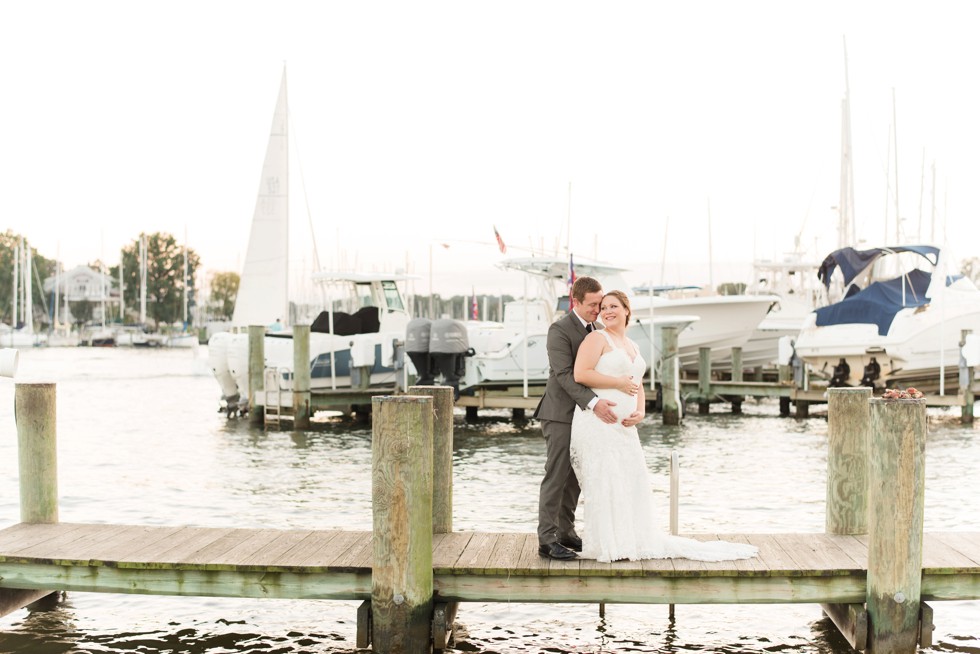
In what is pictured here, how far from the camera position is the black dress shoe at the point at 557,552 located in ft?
24.2

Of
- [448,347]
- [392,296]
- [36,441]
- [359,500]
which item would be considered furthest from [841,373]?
[36,441]

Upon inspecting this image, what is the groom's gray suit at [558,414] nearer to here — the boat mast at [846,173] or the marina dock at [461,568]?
the marina dock at [461,568]

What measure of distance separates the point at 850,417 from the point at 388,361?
18.7 meters

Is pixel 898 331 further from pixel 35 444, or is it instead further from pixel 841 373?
pixel 35 444

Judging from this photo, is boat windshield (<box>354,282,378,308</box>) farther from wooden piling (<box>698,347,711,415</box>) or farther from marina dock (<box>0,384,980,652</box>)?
marina dock (<box>0,384,980,652</box>)

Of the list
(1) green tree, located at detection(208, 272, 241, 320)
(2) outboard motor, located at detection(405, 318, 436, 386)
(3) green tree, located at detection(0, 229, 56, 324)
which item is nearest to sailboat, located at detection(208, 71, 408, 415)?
(2) outboard motor, located at detection(405, 318, 436, 386)

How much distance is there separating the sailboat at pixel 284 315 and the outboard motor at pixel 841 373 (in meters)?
10.5

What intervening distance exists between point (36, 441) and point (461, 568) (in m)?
3.52

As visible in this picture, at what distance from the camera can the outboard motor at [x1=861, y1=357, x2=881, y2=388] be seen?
25.2 metres

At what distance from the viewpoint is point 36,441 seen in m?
8.26

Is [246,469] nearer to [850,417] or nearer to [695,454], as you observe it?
[695,454]

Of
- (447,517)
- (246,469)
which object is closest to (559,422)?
(447,517)

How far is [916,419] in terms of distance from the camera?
6910mm

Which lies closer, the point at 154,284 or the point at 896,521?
the point at 896,521
